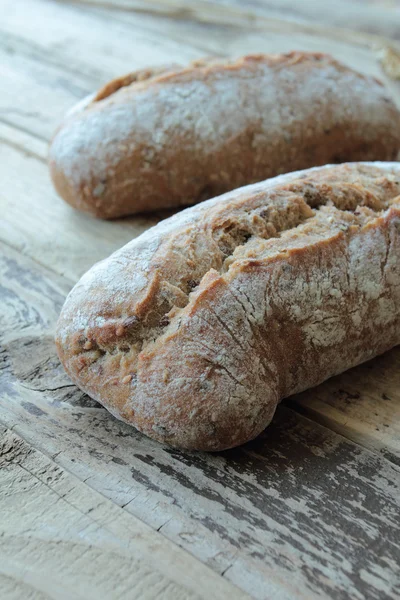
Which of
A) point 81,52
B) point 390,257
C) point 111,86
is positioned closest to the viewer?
point 390,257

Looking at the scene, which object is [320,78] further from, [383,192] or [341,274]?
[341,274]

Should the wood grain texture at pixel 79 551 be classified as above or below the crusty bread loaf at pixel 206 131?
below

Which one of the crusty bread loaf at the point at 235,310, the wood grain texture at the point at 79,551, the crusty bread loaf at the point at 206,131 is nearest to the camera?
the wood grain texture at the point at 79,551

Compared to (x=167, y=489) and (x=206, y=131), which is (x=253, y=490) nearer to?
(x=167, y=489)

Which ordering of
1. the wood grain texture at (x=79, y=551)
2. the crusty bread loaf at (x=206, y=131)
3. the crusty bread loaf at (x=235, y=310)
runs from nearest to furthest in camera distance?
the wood grain texture at (x=79, y=551), the crusty bread loaf at (x=235, y=310), the crusty bread loaf at (x=206, y=131)

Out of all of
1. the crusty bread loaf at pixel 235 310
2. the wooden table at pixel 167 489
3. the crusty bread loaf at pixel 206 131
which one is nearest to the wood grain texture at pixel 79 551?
the wooden table at pixel 167 489

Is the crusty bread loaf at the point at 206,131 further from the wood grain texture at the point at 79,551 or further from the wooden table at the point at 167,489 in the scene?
the wood grain texture at the point at 79,551

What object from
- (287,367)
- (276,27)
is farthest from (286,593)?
(276,27)
